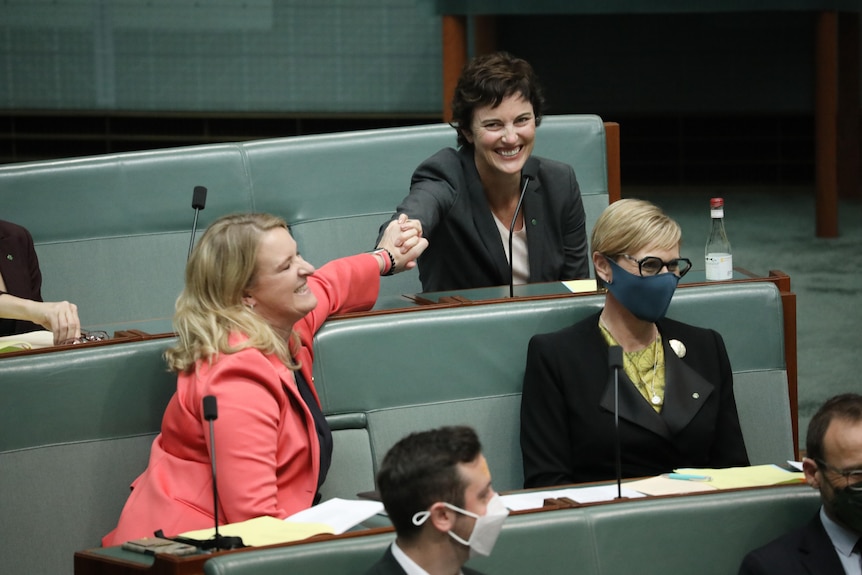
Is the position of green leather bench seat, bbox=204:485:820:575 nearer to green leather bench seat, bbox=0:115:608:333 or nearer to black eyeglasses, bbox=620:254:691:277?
black eyeglasses, bbox=620:254:691:277

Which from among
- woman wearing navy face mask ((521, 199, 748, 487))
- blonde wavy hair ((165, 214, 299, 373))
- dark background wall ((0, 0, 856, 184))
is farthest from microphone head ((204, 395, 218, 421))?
dark background wall ((0, 0, 856, 184))

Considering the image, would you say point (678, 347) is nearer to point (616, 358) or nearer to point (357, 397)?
point (616, 358)

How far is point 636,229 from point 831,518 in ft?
2.25

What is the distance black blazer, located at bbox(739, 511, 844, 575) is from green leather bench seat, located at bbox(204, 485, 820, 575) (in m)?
0.04

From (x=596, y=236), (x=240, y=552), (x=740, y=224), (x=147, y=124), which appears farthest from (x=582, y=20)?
(x=240, y=552)

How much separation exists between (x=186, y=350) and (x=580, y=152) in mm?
1865

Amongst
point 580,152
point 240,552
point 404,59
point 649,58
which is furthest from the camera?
point 649,58

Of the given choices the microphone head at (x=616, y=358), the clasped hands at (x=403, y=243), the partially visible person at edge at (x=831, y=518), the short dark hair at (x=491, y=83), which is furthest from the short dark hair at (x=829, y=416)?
the short dark hair at (x=491, y=83)

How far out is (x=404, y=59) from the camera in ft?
19.9

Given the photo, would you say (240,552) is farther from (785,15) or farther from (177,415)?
(785,15)

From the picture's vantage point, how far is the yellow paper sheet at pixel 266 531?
1.70 metres

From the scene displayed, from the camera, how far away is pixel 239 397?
197 cm

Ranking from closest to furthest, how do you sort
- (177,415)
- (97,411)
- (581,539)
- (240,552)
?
(240,552)
(581,539)
(177,415)
(97,411)

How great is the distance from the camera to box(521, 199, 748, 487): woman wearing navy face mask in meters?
2.27
